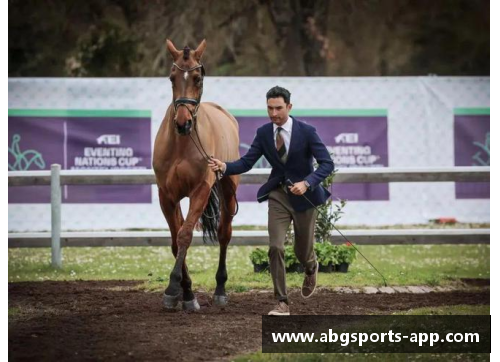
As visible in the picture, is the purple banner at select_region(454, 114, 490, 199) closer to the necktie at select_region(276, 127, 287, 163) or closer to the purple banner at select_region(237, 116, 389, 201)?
the purple banner at select_region(237, 116, 389, 201)

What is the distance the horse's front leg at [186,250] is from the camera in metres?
8.57

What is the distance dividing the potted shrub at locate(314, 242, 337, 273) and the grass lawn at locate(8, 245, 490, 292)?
139 millimetres

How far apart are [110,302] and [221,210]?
1.64m

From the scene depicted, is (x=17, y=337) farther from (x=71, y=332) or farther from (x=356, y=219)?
(x=356, y=219)

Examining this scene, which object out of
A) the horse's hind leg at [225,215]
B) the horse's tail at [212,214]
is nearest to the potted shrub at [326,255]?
the horse's hind leg at [225,215]

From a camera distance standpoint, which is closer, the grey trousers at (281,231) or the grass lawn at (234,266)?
the grey trousers at (281,231)

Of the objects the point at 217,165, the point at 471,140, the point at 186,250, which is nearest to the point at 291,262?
the point at 186,250

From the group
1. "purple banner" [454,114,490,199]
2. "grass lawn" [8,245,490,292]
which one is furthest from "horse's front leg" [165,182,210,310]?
"purple banner" [454,114,490,199]

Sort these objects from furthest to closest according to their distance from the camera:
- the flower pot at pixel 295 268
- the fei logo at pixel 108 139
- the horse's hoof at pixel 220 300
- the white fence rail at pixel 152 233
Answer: the fei logo at pixel 108 139 < the white fence rail at pixel 152 233 < the flower pot at pixel 295 268 < the horse's hoof at pixel 220 300

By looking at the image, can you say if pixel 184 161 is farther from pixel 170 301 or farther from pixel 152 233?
pixel 152 233

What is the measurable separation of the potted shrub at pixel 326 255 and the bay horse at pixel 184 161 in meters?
2.17

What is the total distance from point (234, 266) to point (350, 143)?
4.32 meters

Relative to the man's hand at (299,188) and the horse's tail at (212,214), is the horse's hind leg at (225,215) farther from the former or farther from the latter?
the man's hand at (299,188)

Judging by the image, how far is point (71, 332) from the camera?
7.34 meters
